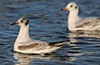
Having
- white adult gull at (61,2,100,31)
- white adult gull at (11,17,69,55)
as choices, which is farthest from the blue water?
white adult gull at (61,2,100,31)

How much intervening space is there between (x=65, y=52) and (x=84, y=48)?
92 centimetres

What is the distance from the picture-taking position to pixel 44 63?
1354 centimetres

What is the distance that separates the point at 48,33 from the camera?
18172 mm

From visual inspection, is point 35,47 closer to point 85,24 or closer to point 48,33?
point 48,33

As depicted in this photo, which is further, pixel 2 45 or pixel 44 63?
pixel 2 45

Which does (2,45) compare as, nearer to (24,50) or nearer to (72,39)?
(24,50)

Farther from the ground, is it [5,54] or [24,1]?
[24,1]

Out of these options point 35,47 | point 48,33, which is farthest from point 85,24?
point 35,47

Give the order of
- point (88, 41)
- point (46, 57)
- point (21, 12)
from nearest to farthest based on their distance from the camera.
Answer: point (46, 57)
point (88, 41)
point (21, 12)

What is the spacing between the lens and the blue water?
46.1 feet

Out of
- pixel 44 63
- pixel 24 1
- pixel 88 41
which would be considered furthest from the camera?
pixel 24 1

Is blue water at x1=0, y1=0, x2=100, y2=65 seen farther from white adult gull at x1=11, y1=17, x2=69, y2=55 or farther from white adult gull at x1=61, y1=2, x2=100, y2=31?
white adult gull at x1=61, y1=2, x2=100, y2=31

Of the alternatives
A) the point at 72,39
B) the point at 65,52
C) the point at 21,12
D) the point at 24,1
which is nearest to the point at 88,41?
the point at 72,39

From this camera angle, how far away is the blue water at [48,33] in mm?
14062
